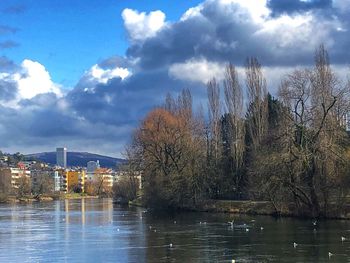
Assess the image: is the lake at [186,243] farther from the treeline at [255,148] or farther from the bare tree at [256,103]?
the bare tree at [256,103]

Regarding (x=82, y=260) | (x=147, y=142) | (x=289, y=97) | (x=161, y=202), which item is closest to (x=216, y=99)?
(x=147, y=142)

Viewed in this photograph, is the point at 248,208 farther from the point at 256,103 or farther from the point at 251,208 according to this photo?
the point at 256,103

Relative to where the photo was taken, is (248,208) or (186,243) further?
(248,208)

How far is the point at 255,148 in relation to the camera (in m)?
76.2

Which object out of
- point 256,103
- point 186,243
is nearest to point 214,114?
point 256,103

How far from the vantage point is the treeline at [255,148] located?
5784cm

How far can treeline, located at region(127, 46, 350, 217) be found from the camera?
57844 mm

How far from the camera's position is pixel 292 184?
59.2 m

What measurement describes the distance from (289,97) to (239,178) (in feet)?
82.8

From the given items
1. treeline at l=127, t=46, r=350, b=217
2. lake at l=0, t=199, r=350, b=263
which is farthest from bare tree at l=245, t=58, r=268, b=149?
lake at l=0, t=199, r=350, b=263

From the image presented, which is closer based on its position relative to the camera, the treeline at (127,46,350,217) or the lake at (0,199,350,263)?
the lake at (0,199,350,263)

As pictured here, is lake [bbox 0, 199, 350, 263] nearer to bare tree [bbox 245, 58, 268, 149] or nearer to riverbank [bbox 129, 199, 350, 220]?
riverbank [bbox 129, 199, 350, 220]

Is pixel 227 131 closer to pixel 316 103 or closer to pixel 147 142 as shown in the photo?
pixel 147 142

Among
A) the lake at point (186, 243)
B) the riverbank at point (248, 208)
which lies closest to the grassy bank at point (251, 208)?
the riverbank at point (248, 208)
